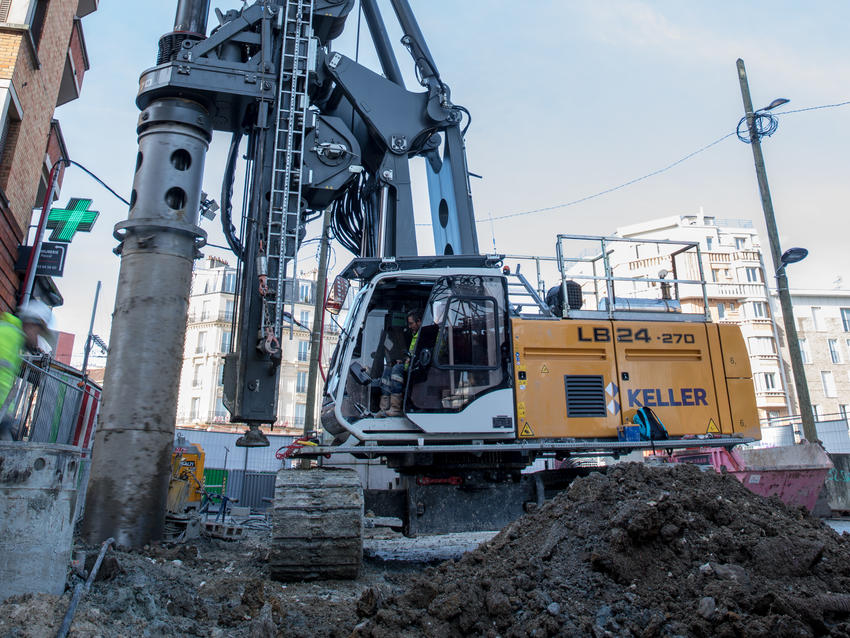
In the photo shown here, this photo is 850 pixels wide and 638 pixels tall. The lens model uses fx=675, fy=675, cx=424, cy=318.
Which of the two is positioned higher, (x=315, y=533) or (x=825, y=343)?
(x=825, y=343)

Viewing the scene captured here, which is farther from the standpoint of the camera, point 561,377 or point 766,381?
point 766,381

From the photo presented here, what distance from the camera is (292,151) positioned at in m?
8.10

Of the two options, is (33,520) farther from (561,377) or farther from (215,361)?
(215,361)

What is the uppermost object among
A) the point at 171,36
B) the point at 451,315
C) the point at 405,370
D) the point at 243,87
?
the point at 171,36

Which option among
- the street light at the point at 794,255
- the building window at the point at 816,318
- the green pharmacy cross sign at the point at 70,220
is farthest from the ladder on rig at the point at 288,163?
the building window at the point at 816,318

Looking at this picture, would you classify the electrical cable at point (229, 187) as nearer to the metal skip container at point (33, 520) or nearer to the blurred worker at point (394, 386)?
the blurred worker at point (394, 386)

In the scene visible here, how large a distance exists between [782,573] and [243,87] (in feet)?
24.3

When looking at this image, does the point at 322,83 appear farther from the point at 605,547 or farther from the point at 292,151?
the point at 605,547

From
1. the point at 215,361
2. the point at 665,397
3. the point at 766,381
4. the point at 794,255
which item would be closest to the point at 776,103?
the point at 794,255

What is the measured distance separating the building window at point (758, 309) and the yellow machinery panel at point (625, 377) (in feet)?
176

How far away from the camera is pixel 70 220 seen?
1306 cm

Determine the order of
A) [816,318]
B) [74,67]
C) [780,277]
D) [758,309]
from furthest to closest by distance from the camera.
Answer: [816,318]
[758,309]
[780,277]
[74,67]

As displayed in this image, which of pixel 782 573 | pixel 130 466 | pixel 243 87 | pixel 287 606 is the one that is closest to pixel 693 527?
pixel 782 573

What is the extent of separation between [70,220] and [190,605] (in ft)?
35.7
